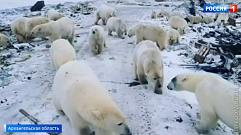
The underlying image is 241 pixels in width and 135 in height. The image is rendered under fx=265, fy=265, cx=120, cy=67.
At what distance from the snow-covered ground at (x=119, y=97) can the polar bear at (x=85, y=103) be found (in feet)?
2.29

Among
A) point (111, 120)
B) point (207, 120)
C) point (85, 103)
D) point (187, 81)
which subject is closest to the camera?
point (111, 120)

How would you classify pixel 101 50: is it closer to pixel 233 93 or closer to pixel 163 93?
pixel 163 93

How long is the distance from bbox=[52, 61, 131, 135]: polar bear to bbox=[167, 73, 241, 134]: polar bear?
1.37m

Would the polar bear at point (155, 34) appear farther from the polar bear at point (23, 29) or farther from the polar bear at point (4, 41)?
the polar bear at point (4, 41)

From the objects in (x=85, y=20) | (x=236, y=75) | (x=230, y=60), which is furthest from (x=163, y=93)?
(x=85, y=20)

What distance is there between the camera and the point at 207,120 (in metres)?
4.00

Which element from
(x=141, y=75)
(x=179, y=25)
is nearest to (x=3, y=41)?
(x=141, y=75)

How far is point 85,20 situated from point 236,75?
1143cm

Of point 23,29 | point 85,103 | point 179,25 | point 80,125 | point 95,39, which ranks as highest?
point 23,29

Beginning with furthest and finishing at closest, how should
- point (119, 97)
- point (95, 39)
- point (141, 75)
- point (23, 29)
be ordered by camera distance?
point (23, 29)
point (95, 39)
point (141, 75)
point (119, 97)

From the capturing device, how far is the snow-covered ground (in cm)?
456

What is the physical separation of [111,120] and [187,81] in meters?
1.93
